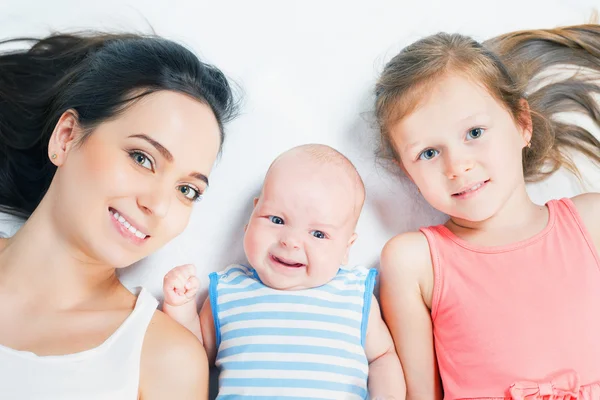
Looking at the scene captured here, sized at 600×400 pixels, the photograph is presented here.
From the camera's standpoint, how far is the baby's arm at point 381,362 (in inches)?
56.0

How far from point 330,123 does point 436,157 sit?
1.02ft

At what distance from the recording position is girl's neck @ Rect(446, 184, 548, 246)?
1505 mm

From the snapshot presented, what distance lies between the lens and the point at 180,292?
56.3 inches

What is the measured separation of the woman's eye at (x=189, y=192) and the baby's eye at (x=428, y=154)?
1.63 feet

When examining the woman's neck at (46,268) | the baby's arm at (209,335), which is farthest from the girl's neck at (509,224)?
the woman's neck at (46,268)

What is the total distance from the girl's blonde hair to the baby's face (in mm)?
230

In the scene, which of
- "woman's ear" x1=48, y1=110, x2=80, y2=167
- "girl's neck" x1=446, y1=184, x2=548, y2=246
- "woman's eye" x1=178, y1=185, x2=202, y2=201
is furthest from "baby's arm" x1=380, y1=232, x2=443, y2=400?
"woman's ear" x1=48, y1=110, x2=80, y2=167

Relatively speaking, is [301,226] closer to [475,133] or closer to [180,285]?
[180,285]

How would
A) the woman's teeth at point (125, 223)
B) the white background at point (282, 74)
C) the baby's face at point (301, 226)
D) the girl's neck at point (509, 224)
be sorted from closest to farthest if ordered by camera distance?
1. the woman's teeth at point (125, 223)
2. the baby's face at point (301, 226)
3. the girl's neck at point (509, 224)
4. the white background at point (282, 74)

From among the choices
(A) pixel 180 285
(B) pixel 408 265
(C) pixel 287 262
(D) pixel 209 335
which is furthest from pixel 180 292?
(B) pixel 408 265

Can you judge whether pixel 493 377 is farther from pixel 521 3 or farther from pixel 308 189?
pixel 521 3

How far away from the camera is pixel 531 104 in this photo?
1649 millimetres

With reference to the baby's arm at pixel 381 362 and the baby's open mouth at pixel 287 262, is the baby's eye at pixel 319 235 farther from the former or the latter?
Answer: the baby's arm at pixel 381 362

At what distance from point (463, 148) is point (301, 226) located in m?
0.38
